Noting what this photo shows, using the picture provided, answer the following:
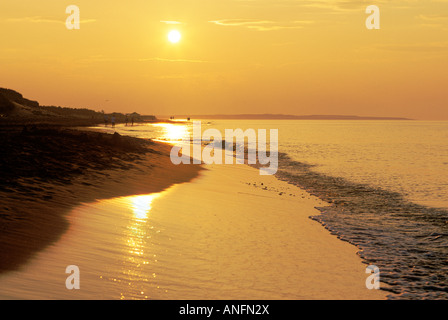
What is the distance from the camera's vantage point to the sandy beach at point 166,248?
9.16 m

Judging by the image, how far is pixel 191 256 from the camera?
1140cm

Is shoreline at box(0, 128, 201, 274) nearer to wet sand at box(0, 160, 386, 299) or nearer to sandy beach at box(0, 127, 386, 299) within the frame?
sandy beach at box(0, 127, 386, 299)

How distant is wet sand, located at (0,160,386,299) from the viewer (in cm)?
904

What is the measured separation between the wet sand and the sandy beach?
25mm

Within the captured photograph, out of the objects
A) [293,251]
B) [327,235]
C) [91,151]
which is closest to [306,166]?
[91,151]

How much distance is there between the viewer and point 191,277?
9867mm

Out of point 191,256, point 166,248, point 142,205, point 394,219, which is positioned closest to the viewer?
point 191,256

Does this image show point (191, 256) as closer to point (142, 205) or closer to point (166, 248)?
point (166, 248)

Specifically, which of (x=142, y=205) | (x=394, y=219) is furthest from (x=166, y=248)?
(x=394, y=219)

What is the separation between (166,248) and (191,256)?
2.87 ft

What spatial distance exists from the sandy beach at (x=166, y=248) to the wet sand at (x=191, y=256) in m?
0.02
